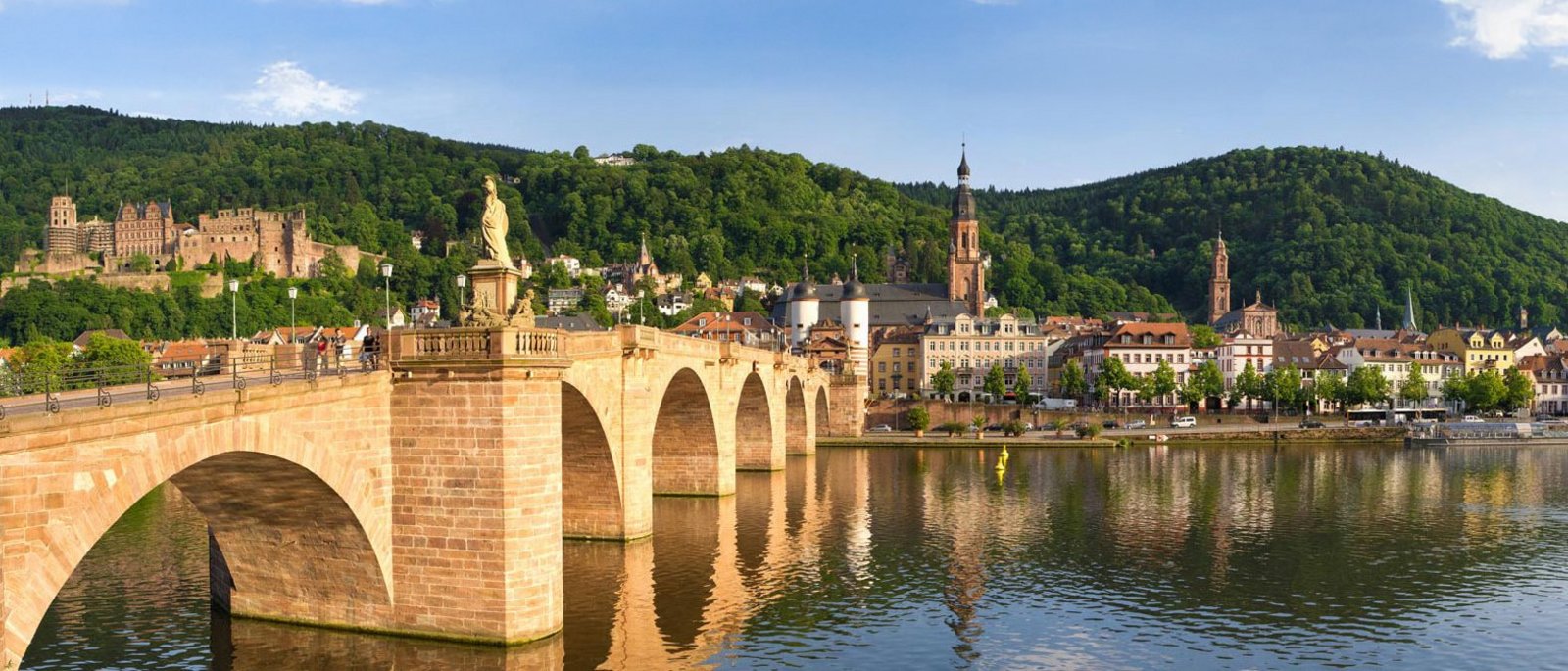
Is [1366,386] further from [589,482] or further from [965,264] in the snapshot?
[589,482]

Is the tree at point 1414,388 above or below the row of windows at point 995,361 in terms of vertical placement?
below

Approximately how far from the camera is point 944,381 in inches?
4820

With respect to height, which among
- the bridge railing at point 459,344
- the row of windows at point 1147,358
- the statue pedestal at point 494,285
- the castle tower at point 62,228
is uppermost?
the castle tower at point 62,228

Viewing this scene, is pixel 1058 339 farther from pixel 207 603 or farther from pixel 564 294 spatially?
pixel 207 603

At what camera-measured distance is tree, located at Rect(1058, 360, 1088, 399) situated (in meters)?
117

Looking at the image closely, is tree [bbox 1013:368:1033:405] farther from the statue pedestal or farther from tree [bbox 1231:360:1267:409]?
the statue pedestal

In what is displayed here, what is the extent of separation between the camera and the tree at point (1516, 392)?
113312 mm

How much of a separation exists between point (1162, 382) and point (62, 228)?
16832cm

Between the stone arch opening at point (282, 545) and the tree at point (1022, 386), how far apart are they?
95.9m

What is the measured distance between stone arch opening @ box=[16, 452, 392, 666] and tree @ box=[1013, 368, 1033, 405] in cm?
9590

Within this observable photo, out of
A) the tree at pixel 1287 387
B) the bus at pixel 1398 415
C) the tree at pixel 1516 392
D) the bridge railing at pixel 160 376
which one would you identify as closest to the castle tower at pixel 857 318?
the tree at pixel 1287 387

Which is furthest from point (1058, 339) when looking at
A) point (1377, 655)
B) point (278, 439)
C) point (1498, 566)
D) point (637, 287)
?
point (278, 439)

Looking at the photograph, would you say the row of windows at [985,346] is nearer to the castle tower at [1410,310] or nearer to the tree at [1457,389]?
the tree at [1457,389]

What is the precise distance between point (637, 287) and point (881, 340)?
59.5 meters
